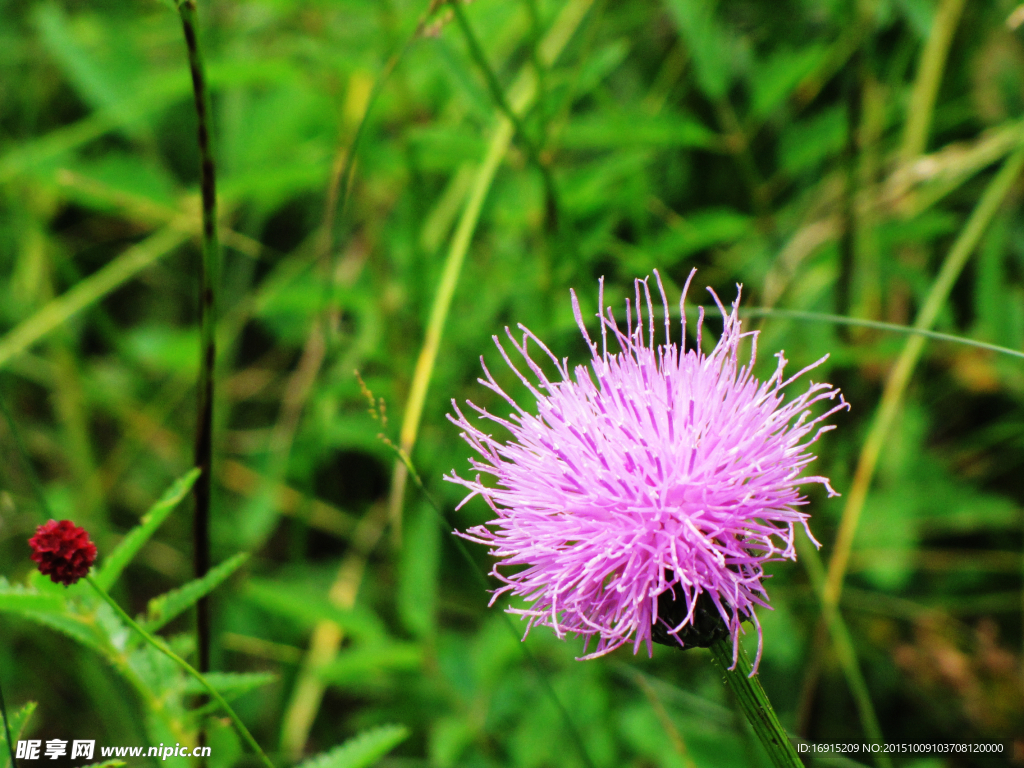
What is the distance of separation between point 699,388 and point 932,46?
167cm

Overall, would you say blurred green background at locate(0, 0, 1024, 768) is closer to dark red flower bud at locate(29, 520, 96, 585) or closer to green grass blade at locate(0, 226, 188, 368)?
green grass blade at locate(0, 226, 188, 368)

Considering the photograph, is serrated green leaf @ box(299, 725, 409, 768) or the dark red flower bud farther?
serrated green leaf @ box(299, 725, 409, 768)

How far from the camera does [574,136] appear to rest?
196cm

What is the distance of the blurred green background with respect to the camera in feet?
6.02

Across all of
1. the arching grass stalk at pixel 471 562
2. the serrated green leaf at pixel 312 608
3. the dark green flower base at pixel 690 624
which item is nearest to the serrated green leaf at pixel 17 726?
the arching grass stalk at pixel 471 562

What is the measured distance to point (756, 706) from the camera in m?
0.96

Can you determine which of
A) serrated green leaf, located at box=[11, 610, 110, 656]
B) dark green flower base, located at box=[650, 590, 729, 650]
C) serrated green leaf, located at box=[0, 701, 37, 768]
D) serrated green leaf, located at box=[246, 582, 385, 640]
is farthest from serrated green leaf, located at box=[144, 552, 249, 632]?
serrated green leaf, located at box=[246, 582, 385, 640]

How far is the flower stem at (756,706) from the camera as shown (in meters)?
0.95

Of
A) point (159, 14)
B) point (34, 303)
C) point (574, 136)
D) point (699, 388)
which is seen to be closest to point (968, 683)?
point (699, 388)

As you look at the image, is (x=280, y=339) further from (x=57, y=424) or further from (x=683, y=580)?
(x=683, y=580)

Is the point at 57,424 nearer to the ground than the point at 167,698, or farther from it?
farther from it

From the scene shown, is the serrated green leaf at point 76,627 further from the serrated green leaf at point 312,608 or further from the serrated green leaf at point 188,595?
the serrated green leaf at point 312,608

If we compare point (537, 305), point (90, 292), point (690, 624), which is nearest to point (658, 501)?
point (690, 624)

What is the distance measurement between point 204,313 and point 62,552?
1.40 feet
